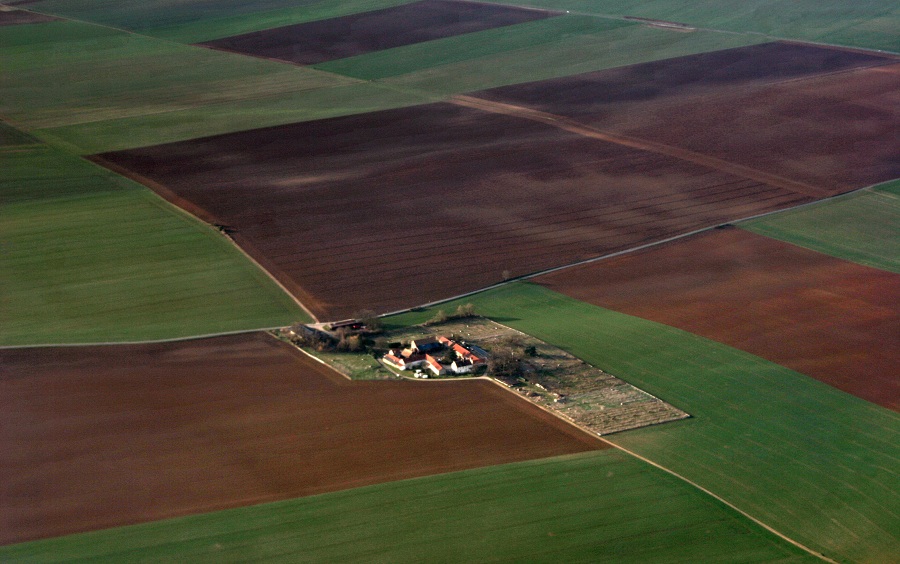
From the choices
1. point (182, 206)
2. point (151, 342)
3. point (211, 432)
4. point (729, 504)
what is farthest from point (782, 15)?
point (211, 432)

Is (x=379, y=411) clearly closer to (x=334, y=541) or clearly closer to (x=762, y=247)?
(x=334, y=541)

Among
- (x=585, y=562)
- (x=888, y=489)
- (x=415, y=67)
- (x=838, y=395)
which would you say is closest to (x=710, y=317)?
(x=838, y=395)

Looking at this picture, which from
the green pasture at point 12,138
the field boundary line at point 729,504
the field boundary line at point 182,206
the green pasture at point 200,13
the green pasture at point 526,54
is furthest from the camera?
the green pasture at point 200,13

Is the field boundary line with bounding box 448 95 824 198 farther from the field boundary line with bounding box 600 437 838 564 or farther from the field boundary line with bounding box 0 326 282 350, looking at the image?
the field boundary line with bounding box 0 326 282 350

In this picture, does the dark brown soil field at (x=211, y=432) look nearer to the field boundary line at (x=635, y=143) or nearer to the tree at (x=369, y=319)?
the tree at (x=369, y=319)

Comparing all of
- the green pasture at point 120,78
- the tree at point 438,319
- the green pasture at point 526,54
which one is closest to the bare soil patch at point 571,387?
the tree at point 438,319

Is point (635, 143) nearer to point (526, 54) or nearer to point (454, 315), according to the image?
point (526, 54)
